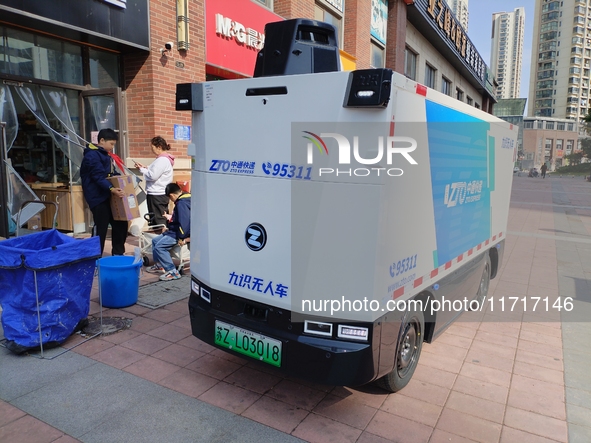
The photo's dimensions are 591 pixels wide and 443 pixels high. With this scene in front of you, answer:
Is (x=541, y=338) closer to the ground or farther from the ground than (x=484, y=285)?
closer to the ground

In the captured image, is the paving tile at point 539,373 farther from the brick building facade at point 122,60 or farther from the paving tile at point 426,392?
the brick building facade at point 122,60

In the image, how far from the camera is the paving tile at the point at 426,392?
11.8 ft

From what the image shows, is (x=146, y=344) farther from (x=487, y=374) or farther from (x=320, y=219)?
(x=487, y=374)

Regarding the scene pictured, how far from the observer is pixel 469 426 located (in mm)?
3238

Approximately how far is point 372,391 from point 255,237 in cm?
161

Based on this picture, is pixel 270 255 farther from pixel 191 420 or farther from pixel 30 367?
pixel 30 367

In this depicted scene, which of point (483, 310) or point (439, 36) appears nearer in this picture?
point (483, 310)

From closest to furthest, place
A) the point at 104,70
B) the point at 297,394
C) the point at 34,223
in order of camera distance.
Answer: the point at 297,394 < the point at 34,223 < the point at 104,70

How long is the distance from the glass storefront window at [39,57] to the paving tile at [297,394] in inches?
260

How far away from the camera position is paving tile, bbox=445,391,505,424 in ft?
11.1

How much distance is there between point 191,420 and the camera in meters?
3.17

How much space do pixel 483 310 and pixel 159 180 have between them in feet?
17.2

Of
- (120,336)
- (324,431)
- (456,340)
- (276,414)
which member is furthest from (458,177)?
(120,336)

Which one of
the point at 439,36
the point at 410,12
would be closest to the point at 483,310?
the point at 410,12
